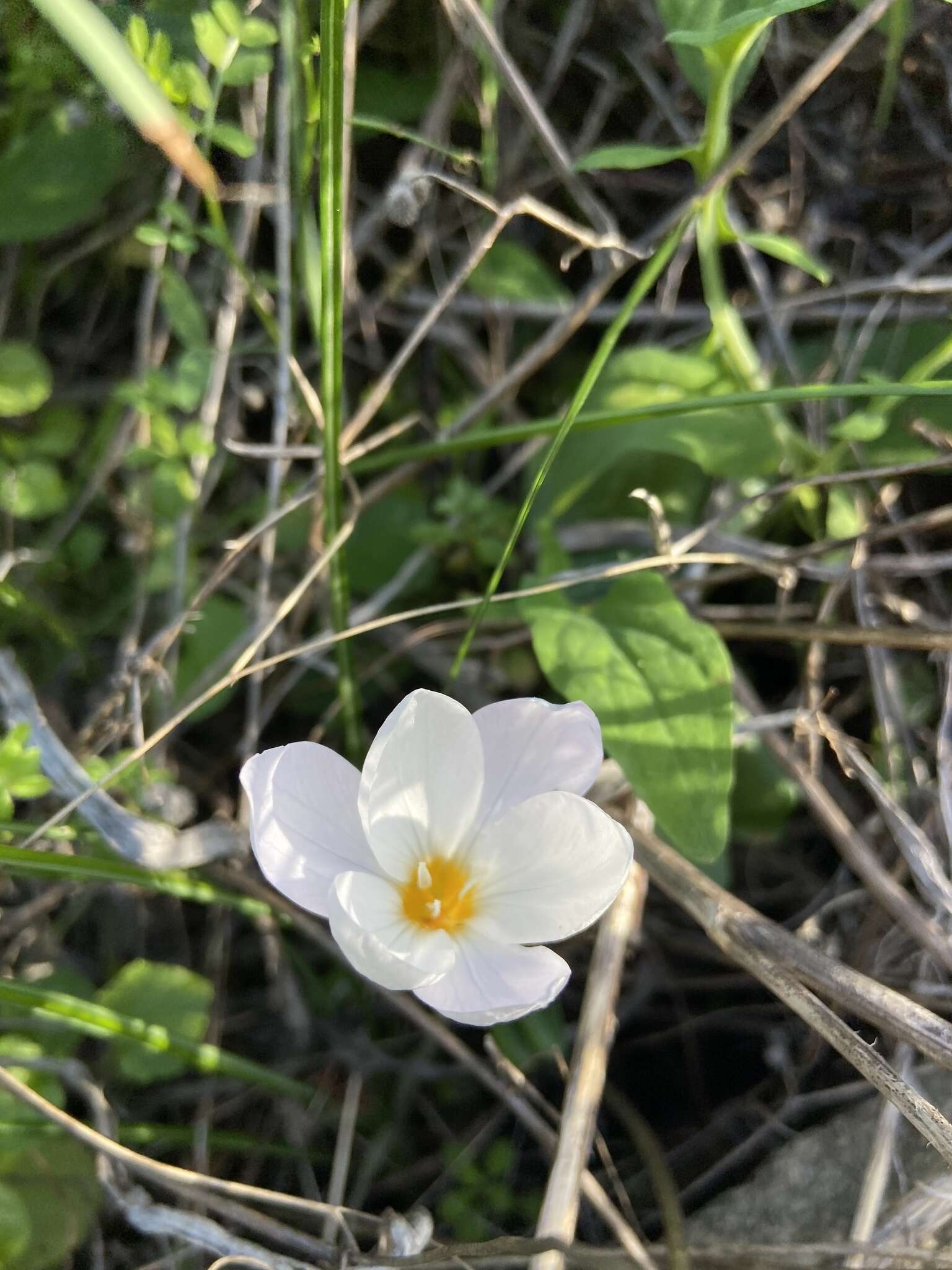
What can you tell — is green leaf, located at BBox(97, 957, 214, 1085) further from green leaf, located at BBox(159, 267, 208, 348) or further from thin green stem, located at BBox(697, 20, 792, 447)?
thin green stem, located at BBox(697, 20, 792, 447)

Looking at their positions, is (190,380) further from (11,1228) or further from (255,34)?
(11,1228)

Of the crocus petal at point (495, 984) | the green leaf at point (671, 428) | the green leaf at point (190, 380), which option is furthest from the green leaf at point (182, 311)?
the crocus petal at point (495, 984)

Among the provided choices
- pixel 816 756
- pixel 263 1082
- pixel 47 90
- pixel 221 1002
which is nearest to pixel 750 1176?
pixel 816 756

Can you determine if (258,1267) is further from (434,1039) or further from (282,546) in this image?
(282,546)

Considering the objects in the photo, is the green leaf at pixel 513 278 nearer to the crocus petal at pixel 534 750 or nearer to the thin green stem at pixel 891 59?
the thin green stem at pixel 891 59

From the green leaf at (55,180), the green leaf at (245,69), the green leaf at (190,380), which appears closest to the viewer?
the green leaf at (245,69)

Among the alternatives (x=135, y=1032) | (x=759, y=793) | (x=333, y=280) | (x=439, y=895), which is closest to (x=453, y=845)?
(x=439, y=895)
